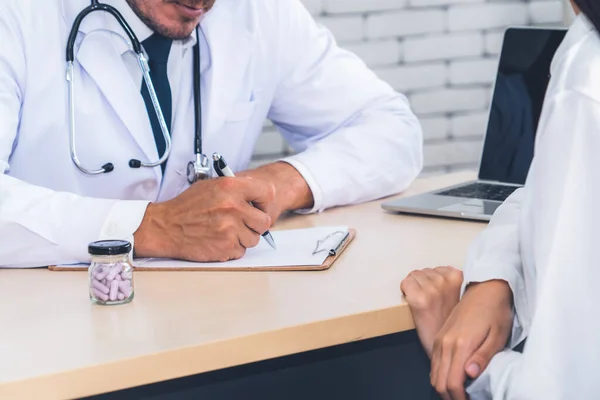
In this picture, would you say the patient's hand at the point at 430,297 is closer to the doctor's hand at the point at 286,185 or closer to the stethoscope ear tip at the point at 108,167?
the doctor's hand at the point at 286,185

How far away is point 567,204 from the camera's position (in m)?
0.87

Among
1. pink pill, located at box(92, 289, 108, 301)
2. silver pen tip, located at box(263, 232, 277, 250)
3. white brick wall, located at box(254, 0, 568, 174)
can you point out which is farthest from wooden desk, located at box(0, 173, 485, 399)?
white brick wall, located at box(254, 0, 568, 174)

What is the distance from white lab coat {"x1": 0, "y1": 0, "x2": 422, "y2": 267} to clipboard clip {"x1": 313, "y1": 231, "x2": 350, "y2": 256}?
227 millimetres

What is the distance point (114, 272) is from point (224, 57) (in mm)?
698

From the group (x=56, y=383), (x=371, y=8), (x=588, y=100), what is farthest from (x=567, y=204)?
(x=371, y=8)

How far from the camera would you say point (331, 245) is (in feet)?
4.18

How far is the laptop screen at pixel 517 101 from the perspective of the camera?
1653mm

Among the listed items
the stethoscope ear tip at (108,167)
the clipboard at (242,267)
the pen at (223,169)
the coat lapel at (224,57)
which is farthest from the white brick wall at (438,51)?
the clipboard at (242,267)

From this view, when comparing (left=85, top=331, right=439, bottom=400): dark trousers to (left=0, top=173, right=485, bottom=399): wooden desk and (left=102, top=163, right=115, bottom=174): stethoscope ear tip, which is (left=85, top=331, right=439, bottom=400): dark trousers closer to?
(left=0, top=173, right=485, bottom=399): wooden desk

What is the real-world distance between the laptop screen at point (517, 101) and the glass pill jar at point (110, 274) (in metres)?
0.85

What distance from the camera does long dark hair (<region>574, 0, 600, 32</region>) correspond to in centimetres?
89

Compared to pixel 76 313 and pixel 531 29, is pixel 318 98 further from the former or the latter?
pixel 76 313

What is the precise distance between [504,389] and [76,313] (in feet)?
1.58

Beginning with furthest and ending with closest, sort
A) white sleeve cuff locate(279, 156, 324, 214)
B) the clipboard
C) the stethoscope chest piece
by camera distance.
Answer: white sleeve cuff locate(279, 156, 324, 214), the stethoscope chest piece, the clipboard
